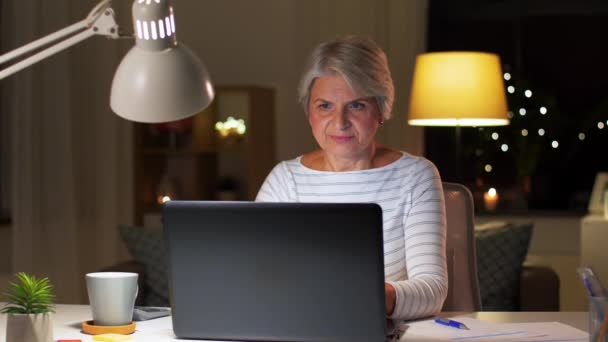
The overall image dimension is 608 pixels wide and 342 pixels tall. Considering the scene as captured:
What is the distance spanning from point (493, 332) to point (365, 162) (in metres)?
0.67

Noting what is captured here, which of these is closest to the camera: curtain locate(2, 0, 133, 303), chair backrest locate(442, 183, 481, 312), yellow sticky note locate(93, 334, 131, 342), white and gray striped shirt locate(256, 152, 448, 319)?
yellow sticky note locate(93, 334, 131, 342)

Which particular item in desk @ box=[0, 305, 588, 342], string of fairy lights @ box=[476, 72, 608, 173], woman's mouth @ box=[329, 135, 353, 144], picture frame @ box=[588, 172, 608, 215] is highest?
woman's mouth @ box=[329, 135, 353, 144]

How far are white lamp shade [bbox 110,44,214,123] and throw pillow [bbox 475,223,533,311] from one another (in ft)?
7.84

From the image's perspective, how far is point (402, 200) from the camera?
2.25 m

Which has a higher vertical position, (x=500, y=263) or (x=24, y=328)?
(x=24, y=328)

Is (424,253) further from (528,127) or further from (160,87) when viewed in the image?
(528,127)

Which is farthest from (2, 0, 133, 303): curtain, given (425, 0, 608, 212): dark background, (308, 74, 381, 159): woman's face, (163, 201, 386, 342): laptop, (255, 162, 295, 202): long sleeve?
(163, 201, 386, 342): laptop

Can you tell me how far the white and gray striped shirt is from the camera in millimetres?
2012

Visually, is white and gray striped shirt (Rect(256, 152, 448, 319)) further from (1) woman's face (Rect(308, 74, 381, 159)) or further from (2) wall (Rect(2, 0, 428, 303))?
(2) wall (Rect(2, 0, 428, 303))

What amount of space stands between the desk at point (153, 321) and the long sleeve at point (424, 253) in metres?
0.08

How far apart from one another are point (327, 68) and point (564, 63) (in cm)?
399

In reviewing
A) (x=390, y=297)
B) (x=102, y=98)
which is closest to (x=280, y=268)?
(x=390, y=297)

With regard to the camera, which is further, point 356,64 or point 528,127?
point 528,127

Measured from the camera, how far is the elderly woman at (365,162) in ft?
7.25
